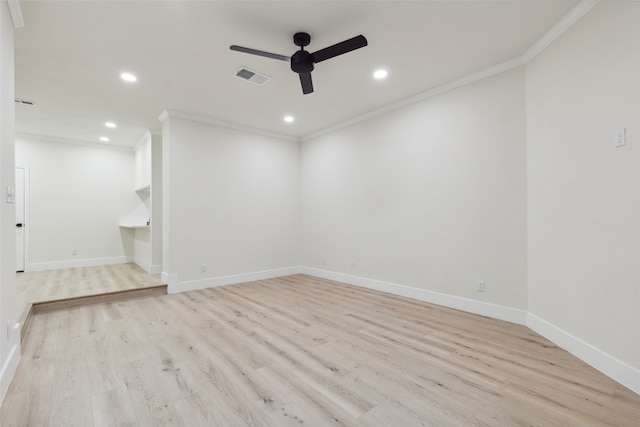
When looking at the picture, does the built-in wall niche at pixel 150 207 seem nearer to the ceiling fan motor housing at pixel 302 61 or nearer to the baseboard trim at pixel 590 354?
the ceiling fan motor housing at pixel 302 61

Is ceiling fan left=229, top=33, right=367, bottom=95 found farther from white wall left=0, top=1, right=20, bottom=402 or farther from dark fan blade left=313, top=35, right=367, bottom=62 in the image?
white wall left=0, top=1, right=20, bottom=402

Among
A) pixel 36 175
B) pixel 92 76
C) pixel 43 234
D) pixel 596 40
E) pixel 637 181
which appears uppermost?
pixel 92 76

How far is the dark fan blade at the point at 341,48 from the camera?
230cm

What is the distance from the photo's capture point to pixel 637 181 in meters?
1.97

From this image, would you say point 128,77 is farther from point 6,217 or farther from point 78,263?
point 78,263

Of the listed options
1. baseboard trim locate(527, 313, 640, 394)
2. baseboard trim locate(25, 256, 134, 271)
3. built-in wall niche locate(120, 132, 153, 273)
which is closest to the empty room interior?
baseboard trim locate(527, 313, 640, 394)

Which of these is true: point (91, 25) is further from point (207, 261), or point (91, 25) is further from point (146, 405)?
point (207, 261)

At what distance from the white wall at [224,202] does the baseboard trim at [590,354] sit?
416 centimetres

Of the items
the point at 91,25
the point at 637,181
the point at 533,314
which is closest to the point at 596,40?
the point at 637,181

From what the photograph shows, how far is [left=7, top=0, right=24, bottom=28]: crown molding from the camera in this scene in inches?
83.0

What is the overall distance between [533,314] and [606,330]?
830 millimetres

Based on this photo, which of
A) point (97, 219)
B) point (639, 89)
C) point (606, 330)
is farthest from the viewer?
point (97, 219)

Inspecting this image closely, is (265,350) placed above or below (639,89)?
below

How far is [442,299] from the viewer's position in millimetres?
3750
